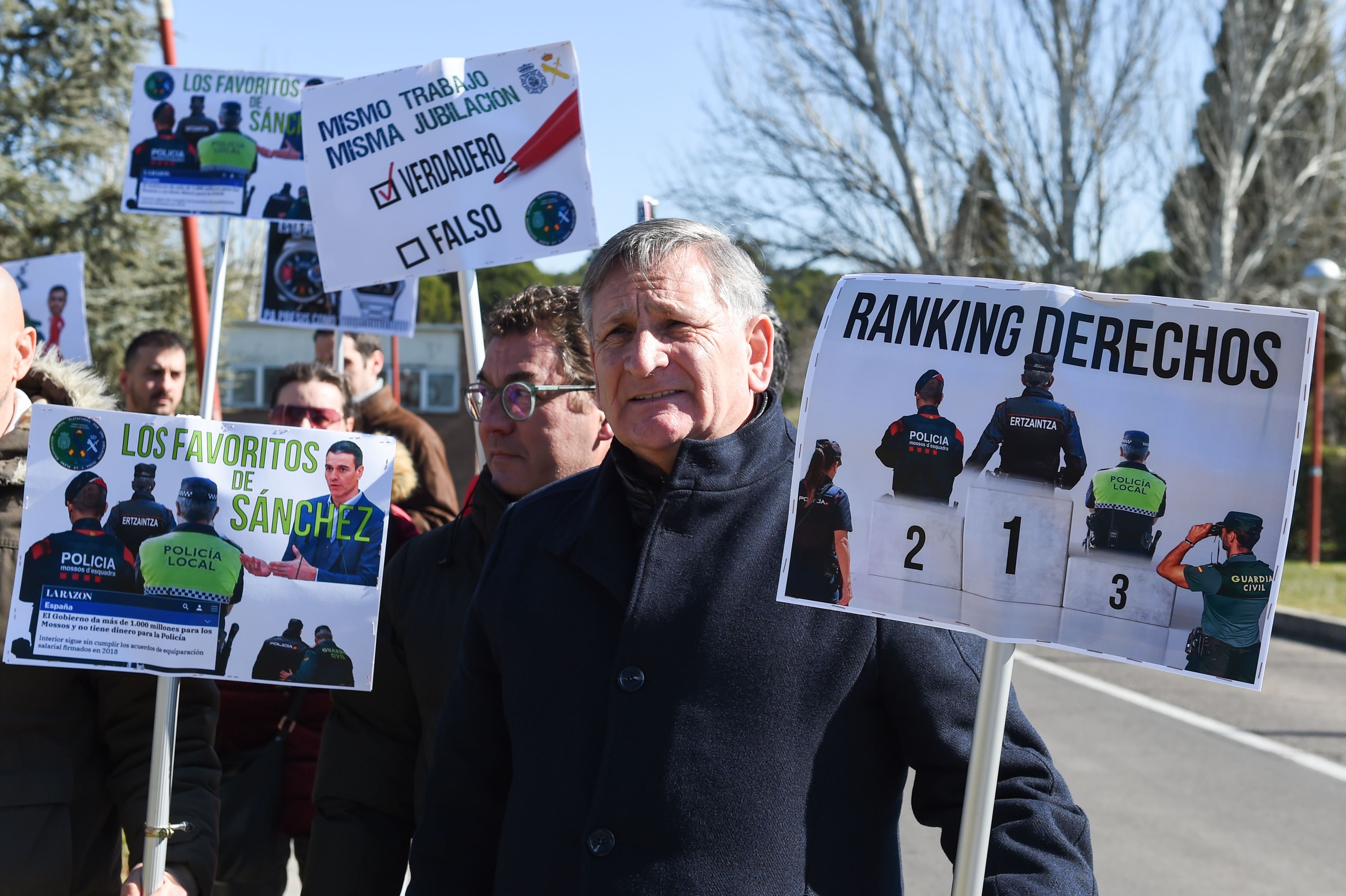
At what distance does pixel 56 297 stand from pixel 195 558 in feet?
15.4

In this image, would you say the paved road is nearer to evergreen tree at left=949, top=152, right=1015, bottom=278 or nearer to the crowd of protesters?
the crowd of protesters

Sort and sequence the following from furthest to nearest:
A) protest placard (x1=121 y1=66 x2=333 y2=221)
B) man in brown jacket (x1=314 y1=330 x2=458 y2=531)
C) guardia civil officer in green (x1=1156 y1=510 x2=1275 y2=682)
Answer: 1. protest placard (x1=121 y1=66 x2=333 y2=221)
2. man in brown jacket (x1=314 y1=330 x2=458 y2=531)
3. guardia civil officer in green (x1=1156 y1=510 x2=1275 y2=682)

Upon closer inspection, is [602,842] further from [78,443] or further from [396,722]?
[78,443]

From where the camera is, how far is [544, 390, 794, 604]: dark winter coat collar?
180 cm

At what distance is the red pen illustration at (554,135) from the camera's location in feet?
11.2

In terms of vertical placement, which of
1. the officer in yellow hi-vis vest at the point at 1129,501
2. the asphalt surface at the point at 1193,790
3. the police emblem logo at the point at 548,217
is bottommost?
the asphalt surface at the point at 1193,790

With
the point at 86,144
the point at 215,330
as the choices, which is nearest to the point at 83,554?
the point at 215,330

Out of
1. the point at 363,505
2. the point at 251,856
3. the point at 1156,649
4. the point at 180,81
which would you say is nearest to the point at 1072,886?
the point at 1156,649

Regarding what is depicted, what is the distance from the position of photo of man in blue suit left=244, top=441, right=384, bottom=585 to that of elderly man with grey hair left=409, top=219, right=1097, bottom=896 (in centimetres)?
42

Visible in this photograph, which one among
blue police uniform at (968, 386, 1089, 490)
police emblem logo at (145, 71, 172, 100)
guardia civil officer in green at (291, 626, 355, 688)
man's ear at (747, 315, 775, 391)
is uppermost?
police emblem logo at (145, 71, 172, 100)

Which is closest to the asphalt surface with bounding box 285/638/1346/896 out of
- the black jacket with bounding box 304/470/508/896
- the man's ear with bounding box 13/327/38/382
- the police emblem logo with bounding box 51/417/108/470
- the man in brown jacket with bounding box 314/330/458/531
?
the man in brown jacket with bounding box 314/330/458/531

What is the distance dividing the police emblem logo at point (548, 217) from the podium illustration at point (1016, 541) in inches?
80.3

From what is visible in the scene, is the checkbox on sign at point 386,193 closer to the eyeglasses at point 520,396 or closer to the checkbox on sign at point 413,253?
the checkbox on sign at point 413,253

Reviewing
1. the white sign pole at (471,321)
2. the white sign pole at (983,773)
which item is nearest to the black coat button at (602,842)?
the white sign pole at (983,773)
